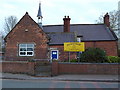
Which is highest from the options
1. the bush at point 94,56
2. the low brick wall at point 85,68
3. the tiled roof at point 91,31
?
the tiled roof at point 91,31

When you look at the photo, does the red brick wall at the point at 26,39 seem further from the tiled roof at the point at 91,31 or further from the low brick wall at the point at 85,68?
the low brick wall at the point at 85,68

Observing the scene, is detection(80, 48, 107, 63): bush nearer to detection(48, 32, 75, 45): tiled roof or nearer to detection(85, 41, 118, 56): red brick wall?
detection(48, 32, 75, 45): tiled roof

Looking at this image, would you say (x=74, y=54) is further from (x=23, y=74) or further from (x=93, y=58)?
(x=23, y=74)

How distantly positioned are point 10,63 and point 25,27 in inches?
356

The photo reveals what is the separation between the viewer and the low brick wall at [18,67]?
51.0ft

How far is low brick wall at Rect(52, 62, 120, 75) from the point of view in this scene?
50.4ft

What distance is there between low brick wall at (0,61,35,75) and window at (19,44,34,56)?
709cm

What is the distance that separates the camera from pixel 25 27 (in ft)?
80.0

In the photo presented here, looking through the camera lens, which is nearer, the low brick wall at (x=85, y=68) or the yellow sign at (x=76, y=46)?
the low brick wall at (x=85, y=68)

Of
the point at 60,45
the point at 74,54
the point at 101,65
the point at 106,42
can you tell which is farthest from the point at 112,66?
the point at 106,42

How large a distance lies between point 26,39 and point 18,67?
8.53m

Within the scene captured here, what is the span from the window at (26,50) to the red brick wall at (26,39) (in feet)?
1.72

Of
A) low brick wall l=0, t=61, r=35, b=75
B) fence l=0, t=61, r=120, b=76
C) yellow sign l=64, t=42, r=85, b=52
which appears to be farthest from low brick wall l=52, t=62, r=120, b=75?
yellow sign l=64, t=42, r=85, b=52

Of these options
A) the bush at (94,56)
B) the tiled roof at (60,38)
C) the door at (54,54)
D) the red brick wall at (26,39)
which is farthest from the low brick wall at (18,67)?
the tiled roof at (60,38)
